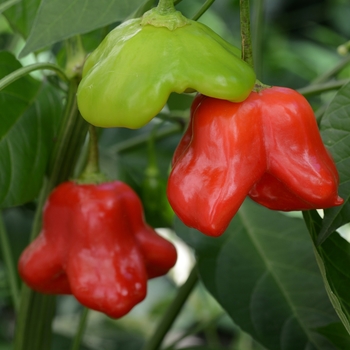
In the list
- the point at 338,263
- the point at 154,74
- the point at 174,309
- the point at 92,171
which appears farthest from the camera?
the point at 174,309

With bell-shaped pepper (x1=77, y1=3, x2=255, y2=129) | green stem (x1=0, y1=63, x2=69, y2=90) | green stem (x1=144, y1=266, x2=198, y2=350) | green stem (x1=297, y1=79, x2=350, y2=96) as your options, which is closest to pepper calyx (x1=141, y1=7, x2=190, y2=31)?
bell-shaped pepper (x1=77, y1=3, x2=255, y2=129)

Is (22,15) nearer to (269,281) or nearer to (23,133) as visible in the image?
(23,133)

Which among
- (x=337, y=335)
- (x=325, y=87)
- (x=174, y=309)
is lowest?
(x=174, y=309)

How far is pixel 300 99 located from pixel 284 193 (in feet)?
0.25

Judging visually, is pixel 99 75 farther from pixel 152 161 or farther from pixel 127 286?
pixel 152 161

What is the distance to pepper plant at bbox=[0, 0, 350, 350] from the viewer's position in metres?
0.47

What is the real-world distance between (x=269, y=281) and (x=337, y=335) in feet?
0.47

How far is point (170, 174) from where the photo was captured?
0.51m

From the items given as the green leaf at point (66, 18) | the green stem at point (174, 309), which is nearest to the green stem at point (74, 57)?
the green leaf at point (66, 18)

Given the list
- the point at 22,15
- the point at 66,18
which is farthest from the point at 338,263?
the point at 22,15

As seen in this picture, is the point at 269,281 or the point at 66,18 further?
the point at 269,281

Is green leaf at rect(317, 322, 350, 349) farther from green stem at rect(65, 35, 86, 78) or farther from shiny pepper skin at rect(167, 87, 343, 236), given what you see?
green stem at rect(65, 35, 86, 78)

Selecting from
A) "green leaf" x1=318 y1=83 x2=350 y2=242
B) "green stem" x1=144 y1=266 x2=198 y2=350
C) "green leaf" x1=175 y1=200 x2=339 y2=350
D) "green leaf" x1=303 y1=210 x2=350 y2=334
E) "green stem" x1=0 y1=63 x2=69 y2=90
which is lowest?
"green stem" x1=144 y1=266 x2=198 y2=350

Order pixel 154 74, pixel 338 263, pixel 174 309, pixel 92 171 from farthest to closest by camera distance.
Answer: pixel 174 309 → pixel 92 171 → pixel 338 263 → pixel 154 74
